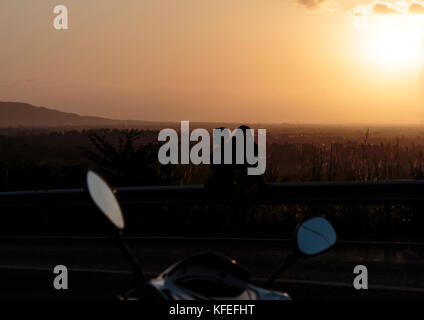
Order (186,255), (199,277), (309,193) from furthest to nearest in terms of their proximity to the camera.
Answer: (309,193)
(186,255)
(199,277)

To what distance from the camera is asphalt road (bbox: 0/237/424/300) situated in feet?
25.5

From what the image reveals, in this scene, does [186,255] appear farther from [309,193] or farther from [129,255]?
[129,255]

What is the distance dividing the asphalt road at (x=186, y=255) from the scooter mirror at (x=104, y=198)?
4.69m

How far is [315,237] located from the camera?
7.82 feet

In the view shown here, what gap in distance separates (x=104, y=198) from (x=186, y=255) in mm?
7769

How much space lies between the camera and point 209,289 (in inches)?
86.0

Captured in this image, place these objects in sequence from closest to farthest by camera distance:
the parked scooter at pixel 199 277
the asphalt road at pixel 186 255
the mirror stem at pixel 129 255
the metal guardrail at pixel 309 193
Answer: the parked scooter at pixel 199 277 < the mirror stem at pixel 129 255 < the asphalt road at pixel 186 255 < the metal guardrail at pixel 309 193

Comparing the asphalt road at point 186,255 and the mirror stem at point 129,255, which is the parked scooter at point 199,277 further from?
the asphalt road at point 186,255

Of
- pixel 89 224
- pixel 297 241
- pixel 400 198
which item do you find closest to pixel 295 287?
pixel 400 198

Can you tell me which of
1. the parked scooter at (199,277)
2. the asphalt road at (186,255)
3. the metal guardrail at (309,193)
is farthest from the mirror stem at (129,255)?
the metal guardrail at (309,193)

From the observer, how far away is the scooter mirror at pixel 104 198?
2.23 metres

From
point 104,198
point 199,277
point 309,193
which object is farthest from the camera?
point 309,193

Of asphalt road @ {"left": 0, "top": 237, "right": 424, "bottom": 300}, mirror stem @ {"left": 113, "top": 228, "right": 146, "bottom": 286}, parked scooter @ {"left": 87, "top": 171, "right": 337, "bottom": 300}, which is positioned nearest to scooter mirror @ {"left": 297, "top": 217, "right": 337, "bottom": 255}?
parked scooter @ {"left": 87, "top": 171, "right": 337, "bottom": 300}

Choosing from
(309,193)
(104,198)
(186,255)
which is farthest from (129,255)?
(309,193)
